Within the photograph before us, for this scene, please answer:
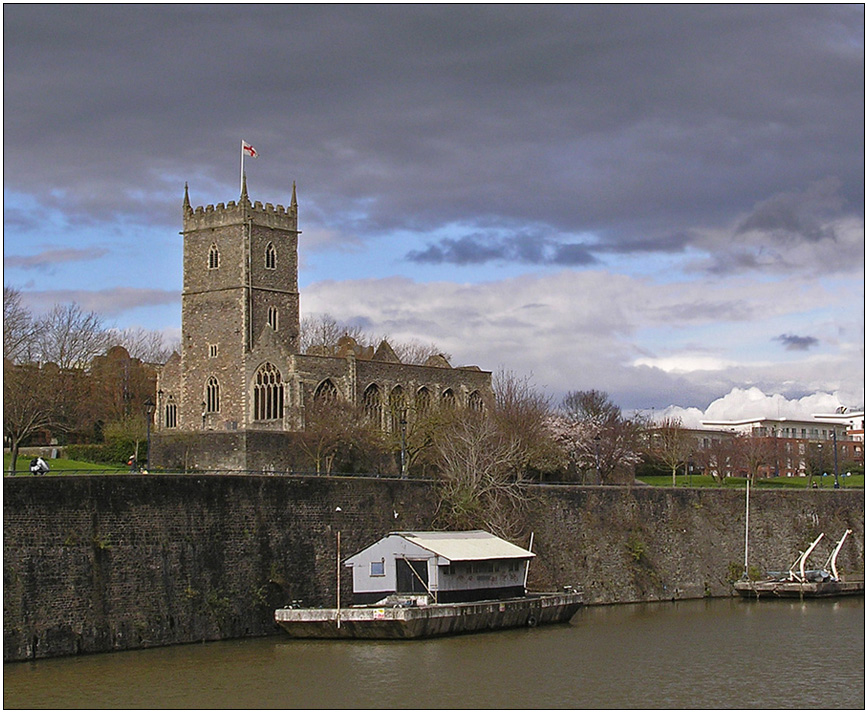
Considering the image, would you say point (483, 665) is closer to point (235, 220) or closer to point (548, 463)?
point (548, 463)

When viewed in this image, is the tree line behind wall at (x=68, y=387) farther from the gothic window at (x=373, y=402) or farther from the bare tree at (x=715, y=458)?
the bare tree at (x=715, y=458)

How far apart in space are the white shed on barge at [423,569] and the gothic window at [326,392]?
28.7 meters

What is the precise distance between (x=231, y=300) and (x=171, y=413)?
854 cm

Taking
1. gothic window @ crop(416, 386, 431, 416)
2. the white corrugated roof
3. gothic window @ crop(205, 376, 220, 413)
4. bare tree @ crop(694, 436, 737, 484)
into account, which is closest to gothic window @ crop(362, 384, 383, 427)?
gothic window @ crop(416, 386, 431, 416)

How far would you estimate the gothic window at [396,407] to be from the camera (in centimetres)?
7938

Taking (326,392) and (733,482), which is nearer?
(326,392)

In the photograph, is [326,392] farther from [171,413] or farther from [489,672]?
[489,672]

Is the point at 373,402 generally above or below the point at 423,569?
above

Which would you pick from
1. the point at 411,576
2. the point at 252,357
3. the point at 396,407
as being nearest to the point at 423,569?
the point at 411,576

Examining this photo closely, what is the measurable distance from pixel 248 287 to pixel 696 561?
31.5 m

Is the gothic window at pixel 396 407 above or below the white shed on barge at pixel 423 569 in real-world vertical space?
above

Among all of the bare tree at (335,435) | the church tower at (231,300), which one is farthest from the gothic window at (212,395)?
the bare tree at (335,435)

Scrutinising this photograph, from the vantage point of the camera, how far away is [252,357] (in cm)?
7975

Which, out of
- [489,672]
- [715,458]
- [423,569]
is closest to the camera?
[489,672]
